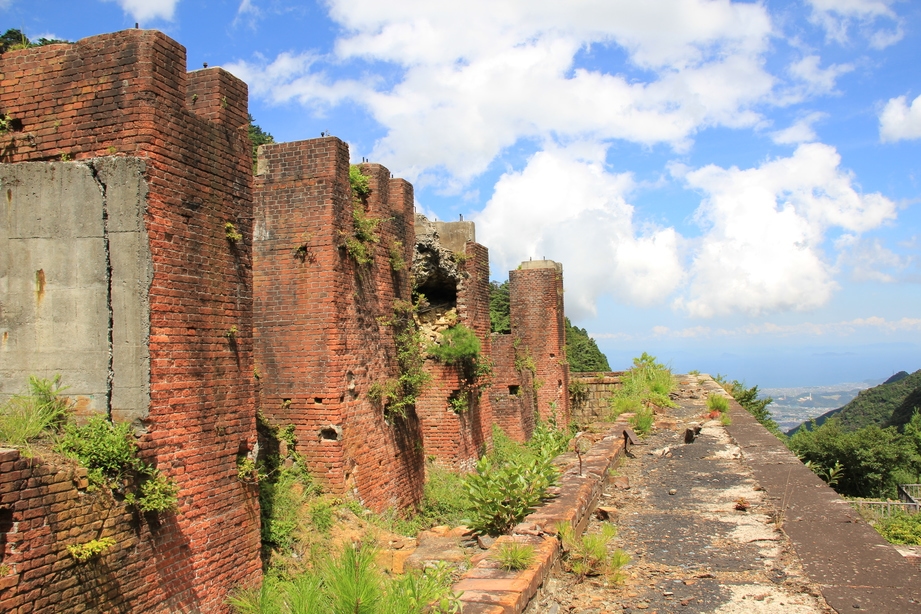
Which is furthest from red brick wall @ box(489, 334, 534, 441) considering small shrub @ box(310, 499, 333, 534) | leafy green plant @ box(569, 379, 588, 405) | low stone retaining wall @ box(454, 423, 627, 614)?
low stone retaining wall @ box(454, 423, 627, 614)

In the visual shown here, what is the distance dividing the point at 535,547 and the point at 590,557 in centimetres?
41

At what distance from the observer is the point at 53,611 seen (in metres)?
4.57

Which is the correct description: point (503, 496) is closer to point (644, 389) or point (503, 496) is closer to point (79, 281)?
point (79, 281)

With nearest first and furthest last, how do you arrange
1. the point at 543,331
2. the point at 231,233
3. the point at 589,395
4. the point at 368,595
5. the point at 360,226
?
the point at 368,595 < the point at 231,233 < the point at 360,226 < the point at 543,331 < the point at 589,395

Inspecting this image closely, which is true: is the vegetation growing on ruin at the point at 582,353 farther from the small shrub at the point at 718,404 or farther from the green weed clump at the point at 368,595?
the green weed clump at the point at 368,595

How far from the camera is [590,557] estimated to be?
474 cm

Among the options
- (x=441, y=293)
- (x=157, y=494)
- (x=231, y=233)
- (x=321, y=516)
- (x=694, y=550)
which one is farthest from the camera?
(x=441, y=293)

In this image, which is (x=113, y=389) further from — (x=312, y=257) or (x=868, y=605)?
(x=868, y=605)

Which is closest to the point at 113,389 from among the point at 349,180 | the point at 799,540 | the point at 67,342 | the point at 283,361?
the point at 67,342

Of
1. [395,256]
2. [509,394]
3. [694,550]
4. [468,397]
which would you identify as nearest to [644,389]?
[468,397]

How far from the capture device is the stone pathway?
161 inches

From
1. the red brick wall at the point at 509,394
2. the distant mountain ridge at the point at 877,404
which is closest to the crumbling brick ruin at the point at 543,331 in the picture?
the red brick wall at the point at 509,394

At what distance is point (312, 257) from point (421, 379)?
3.19 metres

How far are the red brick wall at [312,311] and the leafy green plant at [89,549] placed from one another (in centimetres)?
364
